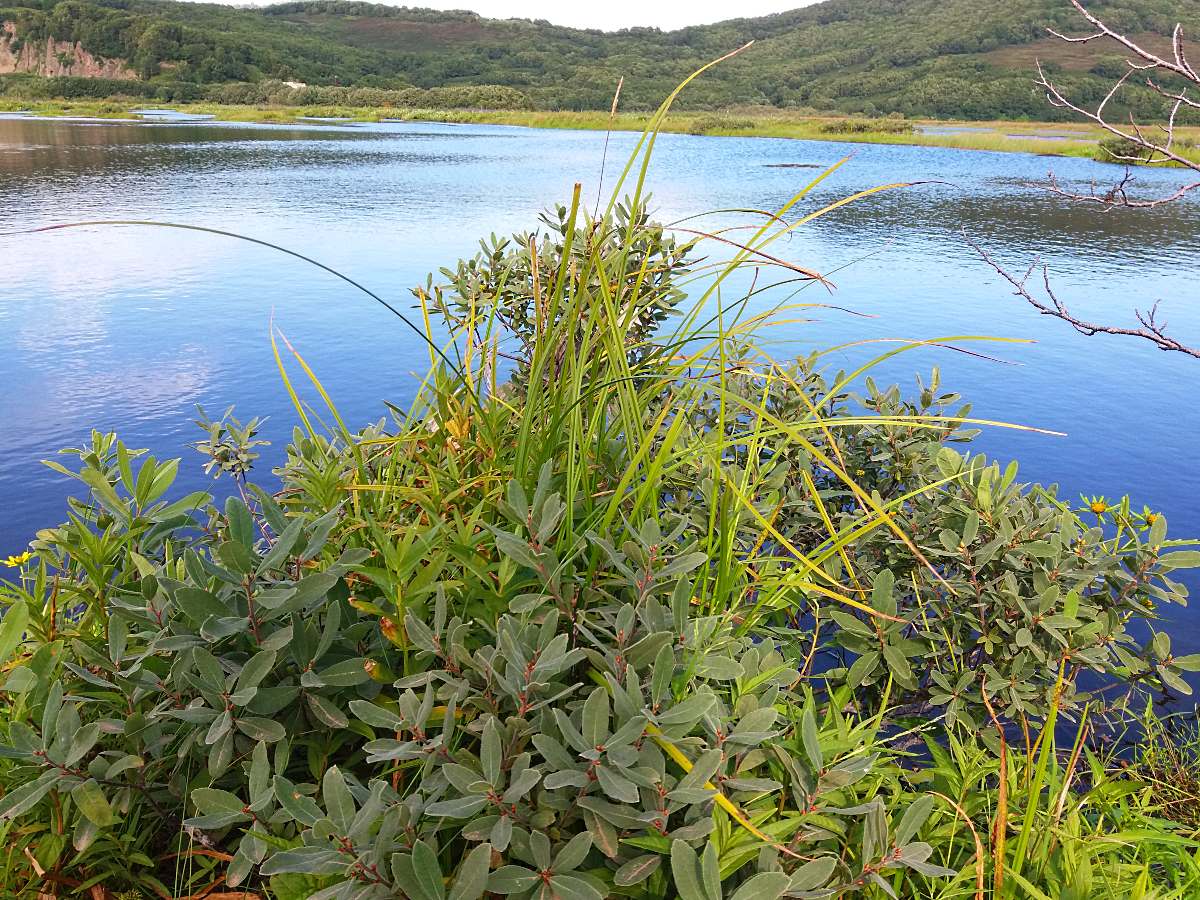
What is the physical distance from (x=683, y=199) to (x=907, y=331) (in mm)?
9152

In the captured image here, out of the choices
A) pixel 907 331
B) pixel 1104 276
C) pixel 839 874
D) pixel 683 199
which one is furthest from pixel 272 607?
pixel 683 199

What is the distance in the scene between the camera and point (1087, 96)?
1969 inches

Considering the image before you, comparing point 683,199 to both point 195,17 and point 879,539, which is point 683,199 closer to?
point 879,539

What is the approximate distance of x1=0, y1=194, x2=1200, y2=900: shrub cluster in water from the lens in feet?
3.24

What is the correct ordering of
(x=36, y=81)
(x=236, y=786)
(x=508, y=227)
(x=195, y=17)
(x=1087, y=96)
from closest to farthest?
(x=236, y=786), (x=508, y=227), (x=1087, y=96), (x=36, y=81), (x=195, y=17)

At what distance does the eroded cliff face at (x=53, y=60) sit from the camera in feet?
228

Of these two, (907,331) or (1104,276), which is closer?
(907,331)

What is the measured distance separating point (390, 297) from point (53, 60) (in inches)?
3514

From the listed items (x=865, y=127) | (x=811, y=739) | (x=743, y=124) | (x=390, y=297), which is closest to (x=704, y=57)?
(x=743, y=124)

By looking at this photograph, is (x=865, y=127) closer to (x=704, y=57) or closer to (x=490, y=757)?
(x=704, y=57)

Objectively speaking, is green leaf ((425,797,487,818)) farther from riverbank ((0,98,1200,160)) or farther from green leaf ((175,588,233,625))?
riverbank ((0,98,1200,160))

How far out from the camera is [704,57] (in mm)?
74250

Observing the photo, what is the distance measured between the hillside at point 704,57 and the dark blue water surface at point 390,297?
41486 mm

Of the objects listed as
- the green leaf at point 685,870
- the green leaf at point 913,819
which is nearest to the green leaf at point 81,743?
the green leaf at point 685,870
